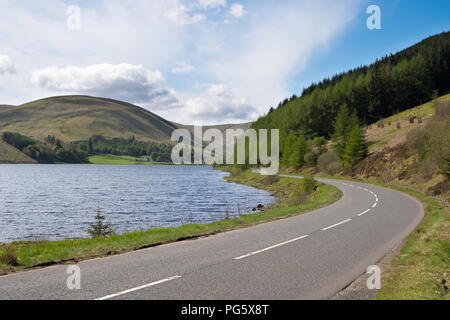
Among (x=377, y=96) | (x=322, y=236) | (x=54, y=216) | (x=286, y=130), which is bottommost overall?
(x=54, y=216)

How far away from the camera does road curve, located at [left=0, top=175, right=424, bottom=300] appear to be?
19.9ft

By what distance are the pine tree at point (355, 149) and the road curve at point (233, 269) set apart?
41252mm

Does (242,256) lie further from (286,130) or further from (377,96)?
(377,96)

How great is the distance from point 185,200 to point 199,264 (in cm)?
3011

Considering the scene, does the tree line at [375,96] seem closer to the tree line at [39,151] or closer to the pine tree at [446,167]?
the pine tree at [446,167]

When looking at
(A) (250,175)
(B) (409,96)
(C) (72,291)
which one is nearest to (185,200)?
(C) (72,291)

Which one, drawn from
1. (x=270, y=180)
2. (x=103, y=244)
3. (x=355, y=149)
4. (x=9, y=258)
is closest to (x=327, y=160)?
(x=355, y=149)

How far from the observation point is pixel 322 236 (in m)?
11.6

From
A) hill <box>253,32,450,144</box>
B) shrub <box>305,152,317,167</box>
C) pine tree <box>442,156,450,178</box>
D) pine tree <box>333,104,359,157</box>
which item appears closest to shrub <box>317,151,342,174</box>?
pine tree <box>333,104,359,157</box>

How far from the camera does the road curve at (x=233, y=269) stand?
239 inches

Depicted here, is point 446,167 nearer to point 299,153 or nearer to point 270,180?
point 270,180

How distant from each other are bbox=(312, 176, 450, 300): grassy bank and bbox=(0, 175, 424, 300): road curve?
61 cm

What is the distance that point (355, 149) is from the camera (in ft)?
169

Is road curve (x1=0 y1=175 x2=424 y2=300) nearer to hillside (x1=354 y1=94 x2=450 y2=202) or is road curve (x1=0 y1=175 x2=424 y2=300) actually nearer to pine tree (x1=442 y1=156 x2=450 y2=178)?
pine tree (x1=442 y1=156 x2=450 y2=178)
